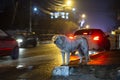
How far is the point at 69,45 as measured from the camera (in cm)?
1286

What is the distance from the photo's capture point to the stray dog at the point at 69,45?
12.4m

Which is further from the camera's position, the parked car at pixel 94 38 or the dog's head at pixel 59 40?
the parked car at pixel 94 38

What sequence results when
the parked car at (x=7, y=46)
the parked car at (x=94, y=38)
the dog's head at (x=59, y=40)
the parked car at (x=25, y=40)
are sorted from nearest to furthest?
the dog's head at (x=59, y=40) → the parked car at (x=7, y=46) → the parked car at (x=94, y=38) → the parked car at (x=25, y=40)

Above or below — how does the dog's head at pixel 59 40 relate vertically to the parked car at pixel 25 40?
above

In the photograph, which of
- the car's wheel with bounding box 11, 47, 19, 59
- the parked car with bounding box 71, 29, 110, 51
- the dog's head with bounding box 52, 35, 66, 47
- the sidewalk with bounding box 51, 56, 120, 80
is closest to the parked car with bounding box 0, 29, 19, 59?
the car's wheel with bounding box 11, 47, 19, 59

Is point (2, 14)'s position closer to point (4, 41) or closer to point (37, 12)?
point (37, 12)

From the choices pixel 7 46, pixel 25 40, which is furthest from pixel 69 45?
pixel 25 40

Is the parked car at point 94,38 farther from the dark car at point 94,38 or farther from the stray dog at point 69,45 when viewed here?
the stray dog at point 69,45

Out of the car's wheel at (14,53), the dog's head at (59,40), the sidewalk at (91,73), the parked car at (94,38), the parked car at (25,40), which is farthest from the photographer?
the parked car at (25,40)

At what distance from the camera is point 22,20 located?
7275 cm

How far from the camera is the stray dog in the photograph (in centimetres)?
1245

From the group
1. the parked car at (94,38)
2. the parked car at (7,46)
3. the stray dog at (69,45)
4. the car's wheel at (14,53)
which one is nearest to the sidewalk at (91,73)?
the stray dog at (69,45)

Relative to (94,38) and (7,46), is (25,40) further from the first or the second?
(7,46)

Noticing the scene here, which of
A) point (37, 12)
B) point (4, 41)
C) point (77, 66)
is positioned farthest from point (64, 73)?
point (37, 12)
